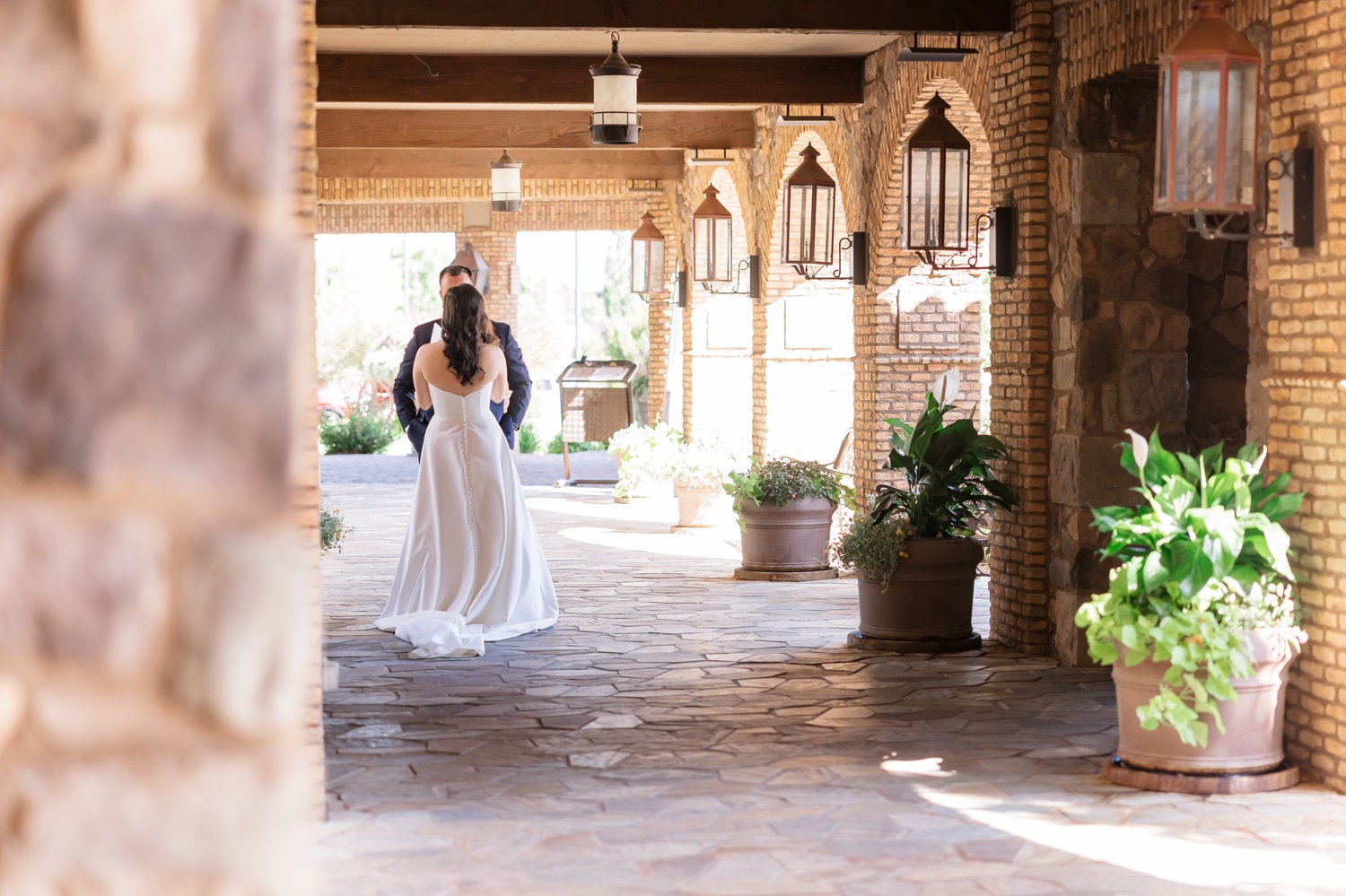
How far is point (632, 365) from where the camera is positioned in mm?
16703

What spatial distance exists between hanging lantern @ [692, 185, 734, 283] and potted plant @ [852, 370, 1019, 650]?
17.9 ft

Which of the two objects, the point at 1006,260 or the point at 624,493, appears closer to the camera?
the point at 1006,260

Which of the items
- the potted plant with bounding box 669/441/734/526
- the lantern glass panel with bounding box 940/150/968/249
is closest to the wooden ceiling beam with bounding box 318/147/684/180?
the potted plant with bounding box 669/441/734/526

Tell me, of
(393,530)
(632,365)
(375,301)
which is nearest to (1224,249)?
(393,530)

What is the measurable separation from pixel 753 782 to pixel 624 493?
9.64 meters

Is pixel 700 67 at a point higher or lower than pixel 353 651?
higher

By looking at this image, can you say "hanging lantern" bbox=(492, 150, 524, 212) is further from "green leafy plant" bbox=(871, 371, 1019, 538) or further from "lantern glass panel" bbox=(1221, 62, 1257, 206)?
"lantern glass panel" bbox=(1221, 62, 1257, 206)

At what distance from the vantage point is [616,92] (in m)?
8.43

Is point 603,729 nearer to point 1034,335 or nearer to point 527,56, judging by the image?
point 1034,335

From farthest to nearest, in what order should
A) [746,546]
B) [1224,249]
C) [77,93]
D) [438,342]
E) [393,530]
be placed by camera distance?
[393,530] → [746,546] → [438,342] → [1224,249] → [77,93]

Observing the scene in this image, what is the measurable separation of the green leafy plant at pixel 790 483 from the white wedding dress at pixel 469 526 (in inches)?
80.3

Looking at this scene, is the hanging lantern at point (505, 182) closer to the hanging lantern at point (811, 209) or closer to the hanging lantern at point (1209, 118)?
the hanging lantern at point (811, 209)

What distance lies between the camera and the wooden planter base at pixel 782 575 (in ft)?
31.8

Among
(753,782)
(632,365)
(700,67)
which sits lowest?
(753,782)
